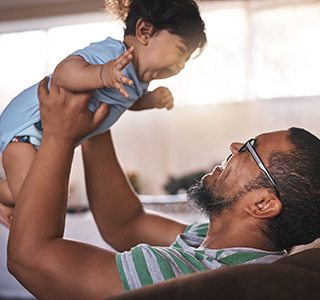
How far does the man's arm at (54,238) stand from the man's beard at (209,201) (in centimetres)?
35

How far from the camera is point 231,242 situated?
1.06 meters

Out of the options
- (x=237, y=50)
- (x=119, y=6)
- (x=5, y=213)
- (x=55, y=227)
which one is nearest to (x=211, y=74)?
(x=237, y=50)

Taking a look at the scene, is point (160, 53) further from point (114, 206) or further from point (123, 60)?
point (114, 206)

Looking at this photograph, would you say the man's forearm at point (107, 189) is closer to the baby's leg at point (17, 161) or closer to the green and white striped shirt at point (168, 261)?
the baby's leg at point (17, 161)

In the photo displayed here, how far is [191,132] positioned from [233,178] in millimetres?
3814

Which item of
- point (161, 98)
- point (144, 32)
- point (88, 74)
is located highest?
point (144, 32)

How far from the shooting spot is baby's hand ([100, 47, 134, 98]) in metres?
0.96

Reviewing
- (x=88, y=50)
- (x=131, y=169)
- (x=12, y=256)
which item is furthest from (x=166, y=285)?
(x=131, y=169)

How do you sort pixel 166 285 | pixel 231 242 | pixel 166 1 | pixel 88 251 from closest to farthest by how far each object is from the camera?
pixel 166 285
pixel 88 251
pixel 231 242
pixel 166 1

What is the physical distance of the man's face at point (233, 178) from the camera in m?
1.09

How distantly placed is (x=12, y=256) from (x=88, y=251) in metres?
0.17

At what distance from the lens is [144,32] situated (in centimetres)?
133

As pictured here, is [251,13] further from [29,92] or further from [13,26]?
[29,92]

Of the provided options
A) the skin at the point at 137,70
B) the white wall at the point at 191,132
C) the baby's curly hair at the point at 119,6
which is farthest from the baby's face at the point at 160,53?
the white wall at the point at 191,132
